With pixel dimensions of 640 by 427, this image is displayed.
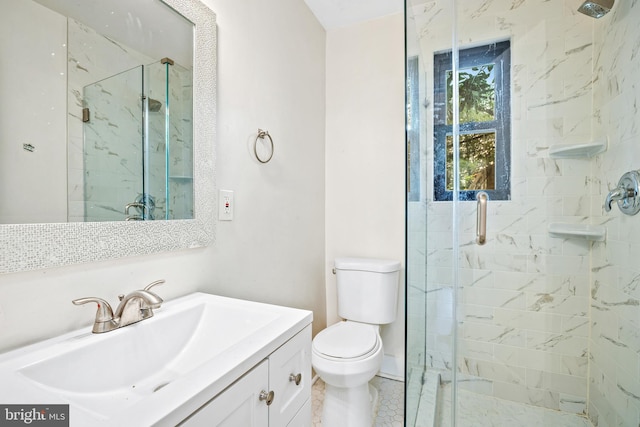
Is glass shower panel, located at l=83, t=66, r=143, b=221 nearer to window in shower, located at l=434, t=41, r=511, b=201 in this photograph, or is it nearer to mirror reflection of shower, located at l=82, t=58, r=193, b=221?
mirror reflection of shower, located at l=82, t=58, r=193, b=221

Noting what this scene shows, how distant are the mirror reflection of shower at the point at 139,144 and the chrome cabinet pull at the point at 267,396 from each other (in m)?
0.62

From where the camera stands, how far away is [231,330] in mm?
870

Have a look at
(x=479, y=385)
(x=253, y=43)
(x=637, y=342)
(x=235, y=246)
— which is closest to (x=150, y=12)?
(x=253, y=43)

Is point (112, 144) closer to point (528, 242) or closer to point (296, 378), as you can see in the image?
point (296, 378)

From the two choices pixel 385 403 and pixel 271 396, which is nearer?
pixel 271 396

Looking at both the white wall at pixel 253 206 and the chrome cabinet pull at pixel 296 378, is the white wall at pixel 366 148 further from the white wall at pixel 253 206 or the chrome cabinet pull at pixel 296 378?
the chrome cabinet pull at pixel 296 378

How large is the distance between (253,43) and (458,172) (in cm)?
126

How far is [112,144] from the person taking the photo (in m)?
0.84

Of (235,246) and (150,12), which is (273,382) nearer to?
(235,246)

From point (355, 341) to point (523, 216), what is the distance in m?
1.20

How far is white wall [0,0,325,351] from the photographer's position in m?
0.70

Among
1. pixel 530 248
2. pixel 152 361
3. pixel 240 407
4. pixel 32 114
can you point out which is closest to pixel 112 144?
pixel 32 114

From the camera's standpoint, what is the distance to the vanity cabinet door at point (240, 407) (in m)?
0.51

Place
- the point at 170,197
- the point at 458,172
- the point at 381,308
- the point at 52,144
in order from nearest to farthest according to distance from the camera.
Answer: the point at 52,144 → the point at 170,197 → the point at 458,172 → the point at 381,308
